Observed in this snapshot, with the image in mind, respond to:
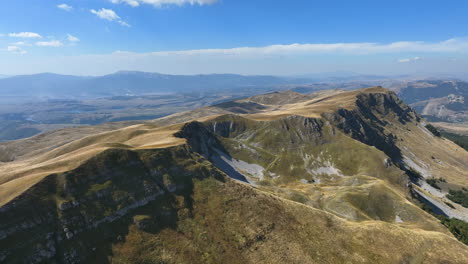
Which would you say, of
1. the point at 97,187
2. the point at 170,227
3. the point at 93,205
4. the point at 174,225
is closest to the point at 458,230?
the point at 174,225

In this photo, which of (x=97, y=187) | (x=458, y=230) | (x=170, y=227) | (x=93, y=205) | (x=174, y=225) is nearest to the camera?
(x=93, y=205)

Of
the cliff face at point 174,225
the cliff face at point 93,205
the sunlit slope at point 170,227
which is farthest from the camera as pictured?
the cliff face at point 174,225

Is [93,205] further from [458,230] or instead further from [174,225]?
[458,230]

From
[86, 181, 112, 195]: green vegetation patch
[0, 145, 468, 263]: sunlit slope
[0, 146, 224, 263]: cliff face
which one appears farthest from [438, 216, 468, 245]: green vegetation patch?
[86, 181, 112, 195]: green vegetation patch

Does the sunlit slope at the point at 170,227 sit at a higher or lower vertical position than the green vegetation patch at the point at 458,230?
higher

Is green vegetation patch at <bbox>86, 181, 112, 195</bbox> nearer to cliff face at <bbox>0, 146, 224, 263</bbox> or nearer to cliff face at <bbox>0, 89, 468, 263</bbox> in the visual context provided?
cliff face at <bbox>0, 146, 224, 263</bbox>

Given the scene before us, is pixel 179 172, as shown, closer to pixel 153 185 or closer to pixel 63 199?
pixel 153 185

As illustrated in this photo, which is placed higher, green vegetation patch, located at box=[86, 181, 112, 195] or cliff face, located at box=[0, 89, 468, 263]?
green vegetation patch, located at box=[86, 181, 112, 195]

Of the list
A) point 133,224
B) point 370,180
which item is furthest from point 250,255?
point 370,180

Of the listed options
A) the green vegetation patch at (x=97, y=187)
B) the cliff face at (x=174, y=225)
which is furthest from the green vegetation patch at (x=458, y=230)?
the green vegetation patch at (x=97, y=187)

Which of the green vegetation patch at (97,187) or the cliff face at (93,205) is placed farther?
the green vegetation patch at (97,187)

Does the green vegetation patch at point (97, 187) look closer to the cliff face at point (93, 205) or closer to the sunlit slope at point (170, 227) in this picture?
the cliff face at point (93, 205)
